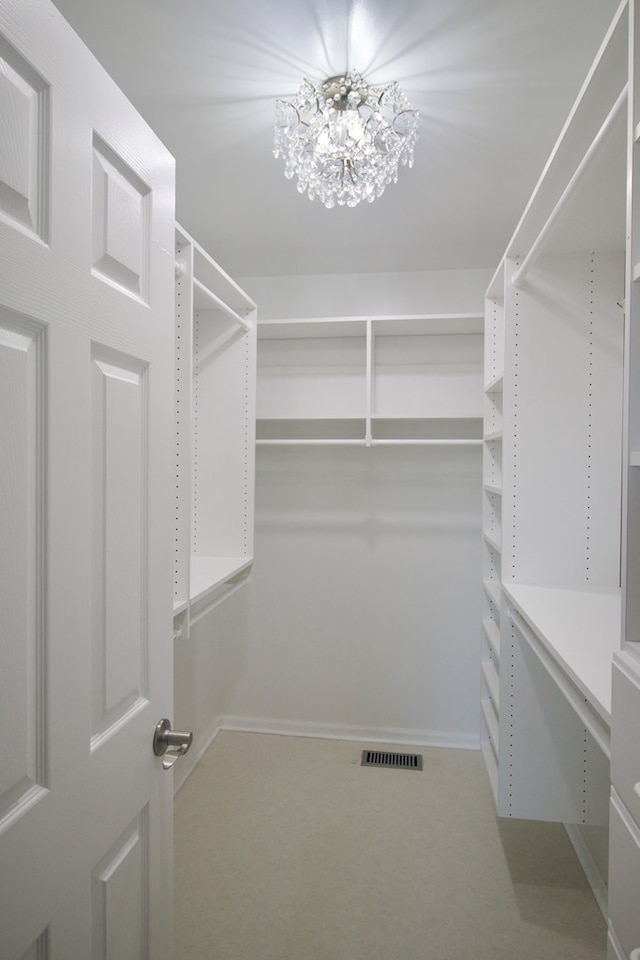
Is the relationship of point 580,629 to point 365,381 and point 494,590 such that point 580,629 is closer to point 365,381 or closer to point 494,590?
point 494,590

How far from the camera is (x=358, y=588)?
9.92 feet

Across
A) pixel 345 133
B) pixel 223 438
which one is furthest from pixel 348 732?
pixel 345 133

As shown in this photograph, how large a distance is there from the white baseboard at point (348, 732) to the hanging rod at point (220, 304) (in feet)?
6.99

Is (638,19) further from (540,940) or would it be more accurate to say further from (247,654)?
(247,654)

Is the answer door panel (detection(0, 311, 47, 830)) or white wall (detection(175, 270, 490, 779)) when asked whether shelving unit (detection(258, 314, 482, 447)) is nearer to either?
white wall (detection(175, 270, 490, 779))

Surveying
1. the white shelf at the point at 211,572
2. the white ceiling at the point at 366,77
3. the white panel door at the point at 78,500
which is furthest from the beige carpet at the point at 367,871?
the white ceiling at the point at 366,77

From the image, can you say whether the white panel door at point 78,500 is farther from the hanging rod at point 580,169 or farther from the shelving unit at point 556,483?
the shelving unit at point 556,483

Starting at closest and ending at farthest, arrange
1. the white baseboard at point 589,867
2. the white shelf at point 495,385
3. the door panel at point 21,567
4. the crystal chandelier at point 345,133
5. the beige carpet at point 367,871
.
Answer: the door panel at point 21,567 < the crystal chandelier at point 345,133 < the beige carpet at point 367,871 < the white baseboard at point 589,867 < the white shelf at point 495,385

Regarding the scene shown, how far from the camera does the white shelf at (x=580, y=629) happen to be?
107 cm

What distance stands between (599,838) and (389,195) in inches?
96.7

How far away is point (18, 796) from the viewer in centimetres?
66

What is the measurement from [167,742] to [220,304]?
5.15 feet

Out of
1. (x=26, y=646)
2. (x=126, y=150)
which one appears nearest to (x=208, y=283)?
(x=126, y=150)

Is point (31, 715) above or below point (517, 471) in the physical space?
below
